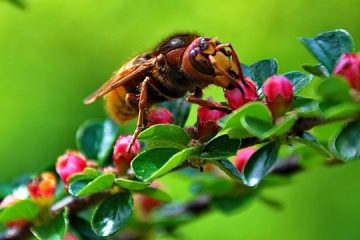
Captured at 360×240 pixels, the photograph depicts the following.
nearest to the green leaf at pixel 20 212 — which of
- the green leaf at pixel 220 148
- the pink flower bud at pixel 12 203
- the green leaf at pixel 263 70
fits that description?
the pink flower bud at pixel 12 203

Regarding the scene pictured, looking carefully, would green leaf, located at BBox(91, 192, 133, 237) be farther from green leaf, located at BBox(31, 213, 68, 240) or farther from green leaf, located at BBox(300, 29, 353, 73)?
green leaf, located at BBox(300, 29, 353, 73)

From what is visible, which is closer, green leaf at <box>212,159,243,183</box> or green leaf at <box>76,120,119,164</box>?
green leaf at <box>212,159,243,183</box>

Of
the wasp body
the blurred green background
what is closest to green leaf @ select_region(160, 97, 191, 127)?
the wasp body

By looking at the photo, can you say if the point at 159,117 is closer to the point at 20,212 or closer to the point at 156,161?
the point at 156,161

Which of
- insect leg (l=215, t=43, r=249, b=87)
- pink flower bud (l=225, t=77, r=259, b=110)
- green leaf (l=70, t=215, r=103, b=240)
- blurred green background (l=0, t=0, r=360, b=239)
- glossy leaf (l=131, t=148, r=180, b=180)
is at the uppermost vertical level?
insect leg (l=215, t=43, r=249, b=87)

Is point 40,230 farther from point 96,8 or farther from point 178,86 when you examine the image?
point 96,8

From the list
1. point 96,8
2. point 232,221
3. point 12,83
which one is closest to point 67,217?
point 232,221

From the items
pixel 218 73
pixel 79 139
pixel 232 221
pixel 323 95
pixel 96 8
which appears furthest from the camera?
pixel 96 8
